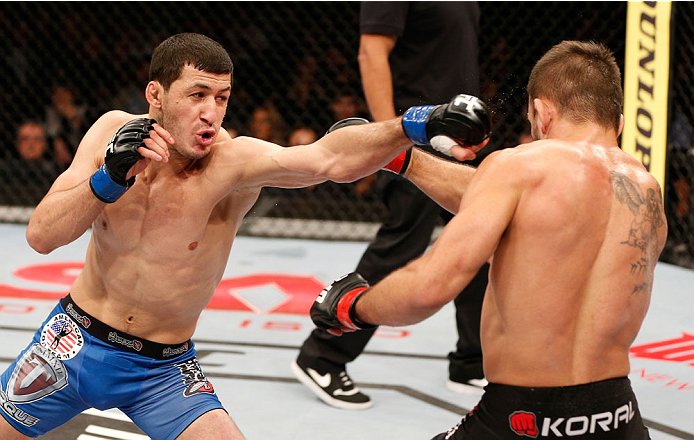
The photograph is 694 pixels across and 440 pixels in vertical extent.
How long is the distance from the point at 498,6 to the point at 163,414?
3.73 meters

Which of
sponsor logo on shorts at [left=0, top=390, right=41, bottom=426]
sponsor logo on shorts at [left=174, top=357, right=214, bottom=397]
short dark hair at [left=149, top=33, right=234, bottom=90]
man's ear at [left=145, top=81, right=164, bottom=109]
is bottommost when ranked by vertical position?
sponsor logo on shorts at [left=0, top=390, right=41, bottom=426]

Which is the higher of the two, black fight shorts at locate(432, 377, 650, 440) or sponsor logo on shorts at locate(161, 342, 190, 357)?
black fight shorts at locate(432, 377, 650, 440)

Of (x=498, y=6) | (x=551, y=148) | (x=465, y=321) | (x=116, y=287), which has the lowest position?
(x=465, y=321)

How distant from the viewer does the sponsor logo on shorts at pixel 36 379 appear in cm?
163

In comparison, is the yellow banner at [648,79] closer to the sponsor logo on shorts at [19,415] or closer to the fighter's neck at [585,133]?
the fighter's neck at [585,133]

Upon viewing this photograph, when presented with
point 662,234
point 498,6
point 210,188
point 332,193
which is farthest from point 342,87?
point 662,234

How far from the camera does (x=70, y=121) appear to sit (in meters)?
5.40

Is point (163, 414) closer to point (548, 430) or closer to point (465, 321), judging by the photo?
point (548, 430)

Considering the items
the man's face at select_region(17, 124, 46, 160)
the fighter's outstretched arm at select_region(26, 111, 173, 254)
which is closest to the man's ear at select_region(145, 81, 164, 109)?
the fighter's outstretched arm at select_region(26, 111, 173, 254)

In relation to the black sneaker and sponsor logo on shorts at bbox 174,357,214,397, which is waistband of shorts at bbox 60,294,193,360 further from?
the black sneaker

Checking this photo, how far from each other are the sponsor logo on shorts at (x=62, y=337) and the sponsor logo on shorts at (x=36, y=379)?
19 mm

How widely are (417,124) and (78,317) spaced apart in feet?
2.85

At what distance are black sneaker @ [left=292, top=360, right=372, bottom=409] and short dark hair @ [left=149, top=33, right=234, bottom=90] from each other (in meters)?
1.02

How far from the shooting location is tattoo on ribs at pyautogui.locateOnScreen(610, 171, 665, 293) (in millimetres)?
1289
